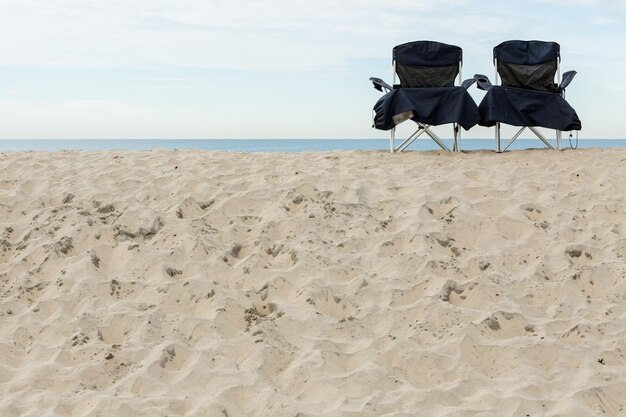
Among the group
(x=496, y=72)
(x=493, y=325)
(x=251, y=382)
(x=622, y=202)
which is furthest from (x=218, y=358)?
(x=496, y=72)

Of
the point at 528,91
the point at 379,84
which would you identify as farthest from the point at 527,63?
the point at 379,84

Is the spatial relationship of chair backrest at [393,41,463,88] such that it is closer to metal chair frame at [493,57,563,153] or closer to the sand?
metal chair frame at [493,57,563,153]

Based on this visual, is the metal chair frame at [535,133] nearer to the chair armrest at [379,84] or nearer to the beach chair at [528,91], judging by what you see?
the beach chair at [528,91]

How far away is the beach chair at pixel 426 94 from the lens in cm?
721

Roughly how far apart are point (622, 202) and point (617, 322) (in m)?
1.87

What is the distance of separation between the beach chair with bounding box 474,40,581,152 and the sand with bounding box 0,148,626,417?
1308 mm

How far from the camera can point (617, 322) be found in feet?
12.5

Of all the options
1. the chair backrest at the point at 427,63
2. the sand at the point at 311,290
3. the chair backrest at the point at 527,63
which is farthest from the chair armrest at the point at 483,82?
the sand at the point at 311,290

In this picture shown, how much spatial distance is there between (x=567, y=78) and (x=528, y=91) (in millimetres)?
508

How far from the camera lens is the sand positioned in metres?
3.18

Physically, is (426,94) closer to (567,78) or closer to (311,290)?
(567,78)

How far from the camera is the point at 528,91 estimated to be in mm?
7438

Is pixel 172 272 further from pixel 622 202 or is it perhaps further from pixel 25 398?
pixel 622 202

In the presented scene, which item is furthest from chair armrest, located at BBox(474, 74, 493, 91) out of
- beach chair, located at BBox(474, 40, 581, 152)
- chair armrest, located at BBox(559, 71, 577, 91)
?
chair armrest, located at BBox(559, 71, 577, 91)
